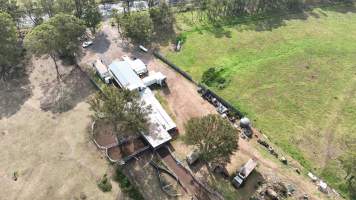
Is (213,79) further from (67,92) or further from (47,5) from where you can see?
(47,5)

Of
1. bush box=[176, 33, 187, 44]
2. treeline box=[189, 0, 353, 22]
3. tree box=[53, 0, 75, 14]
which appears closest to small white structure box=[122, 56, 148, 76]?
bush box=[176, 33, 187, 44]

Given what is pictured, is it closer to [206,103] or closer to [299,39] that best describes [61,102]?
[206,103]

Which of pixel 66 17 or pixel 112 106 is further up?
pixel 66 17

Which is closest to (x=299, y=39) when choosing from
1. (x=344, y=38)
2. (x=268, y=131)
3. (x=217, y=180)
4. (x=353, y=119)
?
(x=344, y=38)

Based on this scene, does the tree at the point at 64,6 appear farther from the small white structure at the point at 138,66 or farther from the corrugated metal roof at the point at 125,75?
the corrugated metal roof at the point at 125,75

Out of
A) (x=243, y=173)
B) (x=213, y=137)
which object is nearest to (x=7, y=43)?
(x=213, y=137)

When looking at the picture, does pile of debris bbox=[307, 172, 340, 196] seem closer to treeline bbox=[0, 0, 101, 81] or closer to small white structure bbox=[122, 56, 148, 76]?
small white structure bbox=[122, 56, 148, 76]
